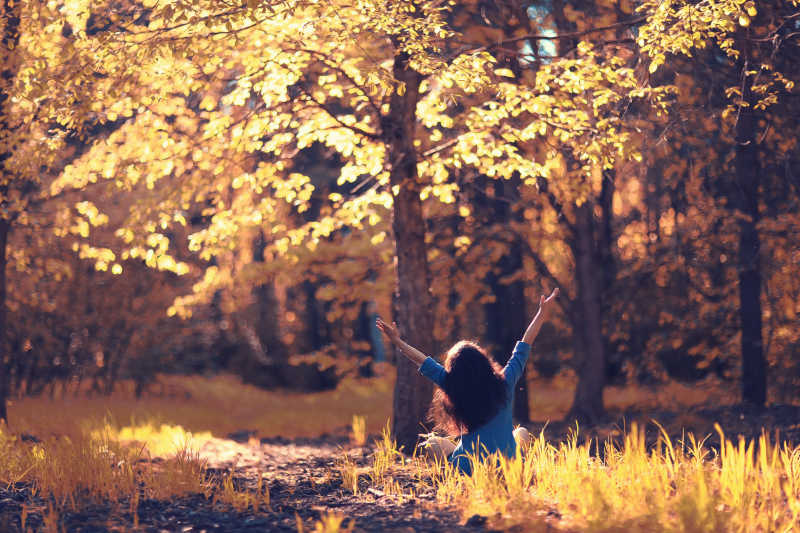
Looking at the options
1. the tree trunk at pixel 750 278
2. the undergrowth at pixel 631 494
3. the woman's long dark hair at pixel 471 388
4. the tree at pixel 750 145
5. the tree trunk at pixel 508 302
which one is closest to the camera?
the undergrowth at pixel 631 494

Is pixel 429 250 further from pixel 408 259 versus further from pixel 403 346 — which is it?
pixel 403 346

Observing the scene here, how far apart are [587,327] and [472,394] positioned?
23.2 ft

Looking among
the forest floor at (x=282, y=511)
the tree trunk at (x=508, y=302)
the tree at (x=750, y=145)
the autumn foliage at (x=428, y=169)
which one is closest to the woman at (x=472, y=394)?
the forest floor at (x=282, y=511)

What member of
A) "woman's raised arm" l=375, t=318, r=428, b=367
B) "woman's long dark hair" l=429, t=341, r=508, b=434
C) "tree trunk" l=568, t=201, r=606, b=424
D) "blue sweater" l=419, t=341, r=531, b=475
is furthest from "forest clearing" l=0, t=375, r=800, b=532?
"tree trunk" l=568, t=201, r=606, b=424

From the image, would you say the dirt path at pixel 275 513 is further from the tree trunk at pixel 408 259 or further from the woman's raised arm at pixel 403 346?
the tree trunk at pixel 408 259

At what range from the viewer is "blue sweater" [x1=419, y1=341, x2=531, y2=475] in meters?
6.20

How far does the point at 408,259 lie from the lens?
9508 millimetres

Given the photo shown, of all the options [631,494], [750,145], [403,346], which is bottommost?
[631,494]

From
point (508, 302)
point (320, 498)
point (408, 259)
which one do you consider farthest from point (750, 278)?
point (320, 498)

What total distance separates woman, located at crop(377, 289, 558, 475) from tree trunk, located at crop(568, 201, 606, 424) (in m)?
6.37

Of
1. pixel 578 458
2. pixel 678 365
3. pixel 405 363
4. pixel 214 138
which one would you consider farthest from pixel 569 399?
pixel 578 458

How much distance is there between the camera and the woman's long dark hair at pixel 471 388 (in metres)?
6.09

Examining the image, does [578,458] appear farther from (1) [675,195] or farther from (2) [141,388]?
(2) [141,388]

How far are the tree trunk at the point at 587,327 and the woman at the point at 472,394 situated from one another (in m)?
6.37
